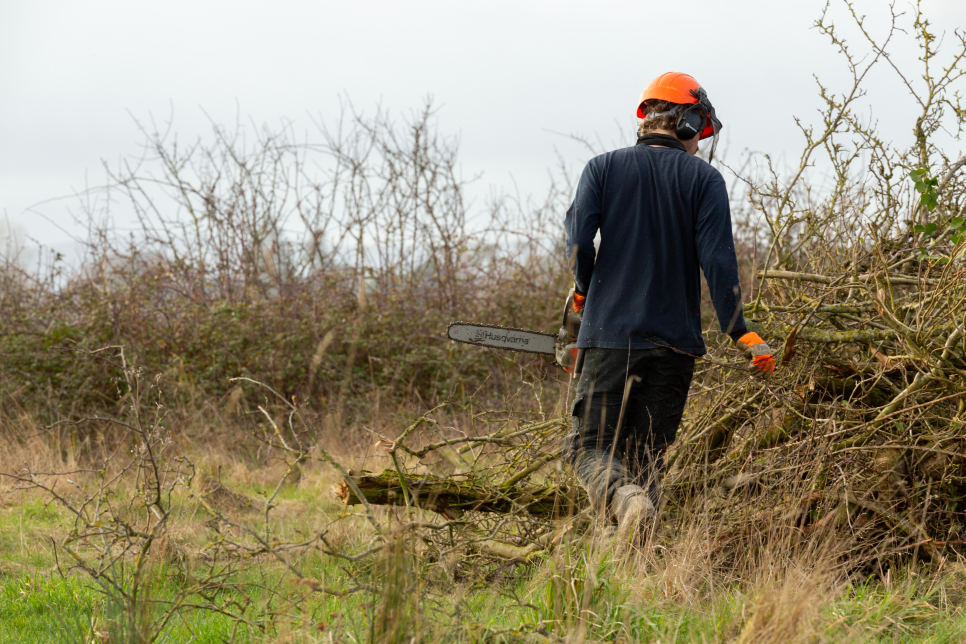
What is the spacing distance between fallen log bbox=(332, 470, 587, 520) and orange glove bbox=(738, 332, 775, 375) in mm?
931

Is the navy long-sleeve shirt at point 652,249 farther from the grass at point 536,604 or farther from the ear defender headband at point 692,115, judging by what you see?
the grass at point 536,604

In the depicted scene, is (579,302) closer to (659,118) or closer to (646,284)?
(646,284)

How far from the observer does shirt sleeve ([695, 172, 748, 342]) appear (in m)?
3.09

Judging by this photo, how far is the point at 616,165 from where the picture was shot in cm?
330

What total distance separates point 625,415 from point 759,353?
2.04ft

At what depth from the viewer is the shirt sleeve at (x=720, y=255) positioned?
3090 millimetres

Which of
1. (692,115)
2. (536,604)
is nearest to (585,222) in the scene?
(692,115)

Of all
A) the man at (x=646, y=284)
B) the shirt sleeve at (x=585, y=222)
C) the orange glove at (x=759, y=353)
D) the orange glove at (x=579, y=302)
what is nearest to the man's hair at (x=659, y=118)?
the man at (x=646, y=284)

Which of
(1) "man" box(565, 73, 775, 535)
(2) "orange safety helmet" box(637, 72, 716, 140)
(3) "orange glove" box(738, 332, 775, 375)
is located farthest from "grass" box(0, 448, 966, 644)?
(2) "orange safety helmet" box(637, 72, 716, 140)

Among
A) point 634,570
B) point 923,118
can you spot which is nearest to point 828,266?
point 923,118

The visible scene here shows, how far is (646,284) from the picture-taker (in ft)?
10.5

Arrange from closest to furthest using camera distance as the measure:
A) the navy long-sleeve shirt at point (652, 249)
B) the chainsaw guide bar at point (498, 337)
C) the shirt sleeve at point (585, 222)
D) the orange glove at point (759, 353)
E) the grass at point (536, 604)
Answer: the grass at point (536, 604), the orange glove at point (759, 353), the navy long-sleeve shirt at point (652, 249), the shirt sleeve at point (585, 222), the chainsaw guide bar at point (498, 337)

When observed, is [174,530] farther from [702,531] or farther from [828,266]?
[828,266]

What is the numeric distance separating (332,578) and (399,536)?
132 centimetres
